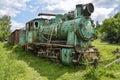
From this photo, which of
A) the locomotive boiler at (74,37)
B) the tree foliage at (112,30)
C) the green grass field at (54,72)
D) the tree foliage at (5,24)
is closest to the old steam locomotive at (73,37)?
the locomotive boiler at (74,37)

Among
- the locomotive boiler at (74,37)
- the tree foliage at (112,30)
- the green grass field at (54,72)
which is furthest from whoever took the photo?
the tree foliage at (112,30)

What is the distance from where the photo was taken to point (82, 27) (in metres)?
13.7

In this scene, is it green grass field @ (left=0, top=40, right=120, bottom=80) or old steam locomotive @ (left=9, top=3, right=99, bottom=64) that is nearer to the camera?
green grass field @ (left=0, top=40, right=120, bottom=80)

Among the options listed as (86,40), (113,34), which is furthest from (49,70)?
(113,34)

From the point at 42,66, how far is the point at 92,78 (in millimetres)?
5122

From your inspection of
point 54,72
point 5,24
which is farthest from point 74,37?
point 5,24

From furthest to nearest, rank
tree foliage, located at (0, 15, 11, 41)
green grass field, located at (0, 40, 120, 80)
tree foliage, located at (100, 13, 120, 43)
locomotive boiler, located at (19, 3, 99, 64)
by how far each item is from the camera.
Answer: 1. tree foliage, located at (0, 15, 11, 41)
2. tree foliage, located at (100, 13, 120, 43)
3. locomotive boiler, located at (19, 3, 99, 64)
4. green grass field, located at (0, 40, 120, 80)

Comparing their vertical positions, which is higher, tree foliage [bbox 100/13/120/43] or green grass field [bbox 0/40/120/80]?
tree foliage [bbox 100/13/120/43]

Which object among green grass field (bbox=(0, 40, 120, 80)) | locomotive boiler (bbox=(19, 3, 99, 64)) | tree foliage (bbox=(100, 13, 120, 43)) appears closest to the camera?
green grass field (bbox=(0, 40, 120, 80))

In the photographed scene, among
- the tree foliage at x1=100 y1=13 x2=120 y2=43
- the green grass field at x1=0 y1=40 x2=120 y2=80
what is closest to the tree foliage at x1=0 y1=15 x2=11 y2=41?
the tree foliage at x1=100 y1=13 x2=120 y2=43

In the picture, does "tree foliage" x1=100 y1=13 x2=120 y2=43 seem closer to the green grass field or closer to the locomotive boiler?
the locomotive boiler

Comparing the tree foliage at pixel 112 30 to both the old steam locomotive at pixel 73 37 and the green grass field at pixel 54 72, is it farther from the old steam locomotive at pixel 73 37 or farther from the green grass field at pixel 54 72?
the green grass field at pixel 54 72

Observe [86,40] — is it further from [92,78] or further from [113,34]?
[113,34]

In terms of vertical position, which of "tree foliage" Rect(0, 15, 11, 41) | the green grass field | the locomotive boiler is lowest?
the green grass field
